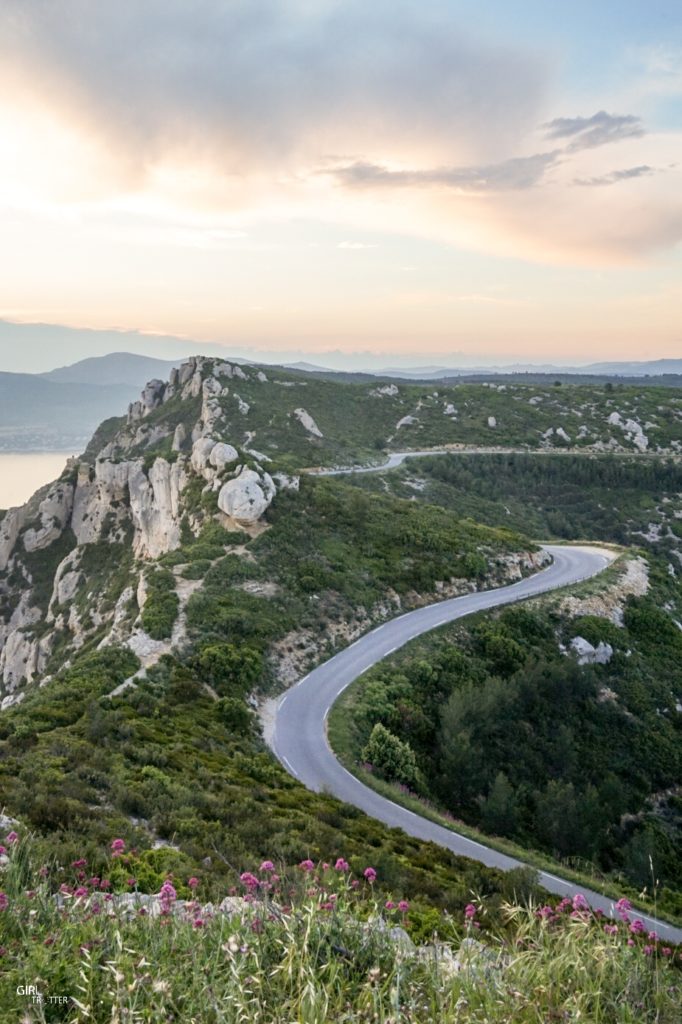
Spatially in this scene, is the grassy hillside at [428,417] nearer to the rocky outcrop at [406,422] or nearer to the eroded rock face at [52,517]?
the rocky outcrop at [406,422]

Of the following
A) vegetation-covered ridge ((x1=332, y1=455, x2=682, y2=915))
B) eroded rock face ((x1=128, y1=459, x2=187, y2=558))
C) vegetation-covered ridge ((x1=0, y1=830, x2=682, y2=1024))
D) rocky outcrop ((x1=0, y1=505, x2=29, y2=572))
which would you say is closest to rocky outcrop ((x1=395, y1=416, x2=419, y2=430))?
eroded rock face ((x1=128, y1=459, x2=187, y2=558))

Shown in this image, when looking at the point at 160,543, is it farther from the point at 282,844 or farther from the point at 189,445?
the point at 282,844

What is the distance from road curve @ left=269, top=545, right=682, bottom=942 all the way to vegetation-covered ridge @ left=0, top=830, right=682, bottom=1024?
11645 mm

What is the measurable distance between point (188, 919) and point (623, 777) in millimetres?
25591

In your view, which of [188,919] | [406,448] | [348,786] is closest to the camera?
[188,919]

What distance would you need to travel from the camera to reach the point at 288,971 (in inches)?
178

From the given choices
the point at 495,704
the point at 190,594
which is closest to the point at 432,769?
the point at 495,704

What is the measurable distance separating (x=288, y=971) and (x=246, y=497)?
114ft

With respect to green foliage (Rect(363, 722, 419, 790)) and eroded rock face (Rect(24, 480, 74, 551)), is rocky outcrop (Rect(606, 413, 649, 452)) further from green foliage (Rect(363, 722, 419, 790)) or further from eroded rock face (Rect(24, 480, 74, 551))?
eroded rock face (Rect(24, 480, 74, 551))

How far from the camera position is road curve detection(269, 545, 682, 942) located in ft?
54.5

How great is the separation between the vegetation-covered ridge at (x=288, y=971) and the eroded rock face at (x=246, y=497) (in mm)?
32638

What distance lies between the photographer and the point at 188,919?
5.58 meters

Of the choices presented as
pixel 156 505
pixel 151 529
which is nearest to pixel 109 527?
pixel 156 505

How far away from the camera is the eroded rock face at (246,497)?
38156 mm
